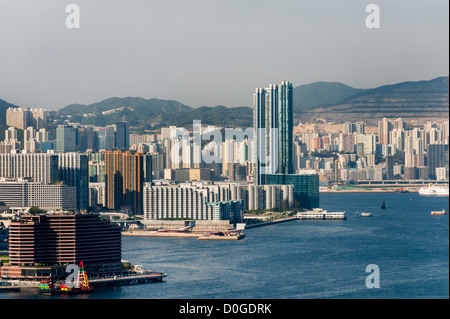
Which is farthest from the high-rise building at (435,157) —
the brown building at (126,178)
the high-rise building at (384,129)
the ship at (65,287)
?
the ship at (65,287)

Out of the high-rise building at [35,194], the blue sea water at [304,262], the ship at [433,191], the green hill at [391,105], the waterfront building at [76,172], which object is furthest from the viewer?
the green hill at [391,105]

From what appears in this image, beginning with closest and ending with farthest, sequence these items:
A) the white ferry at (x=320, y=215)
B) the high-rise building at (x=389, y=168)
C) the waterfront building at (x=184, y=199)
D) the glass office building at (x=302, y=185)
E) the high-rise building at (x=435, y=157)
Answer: the waterfront building at (x=184, y=199) < the white ferry at (x=320, y=215) < the glass office building at (x=302, y=185) < the high-rise building at (x=435, y=157) < the high-rise building at (x=389, y=168)

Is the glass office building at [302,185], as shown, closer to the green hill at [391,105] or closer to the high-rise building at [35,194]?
the high-rise building at [35,194]

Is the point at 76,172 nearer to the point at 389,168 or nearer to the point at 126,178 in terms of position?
the point at 126,178

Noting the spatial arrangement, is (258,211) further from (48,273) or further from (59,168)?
(48,273)
